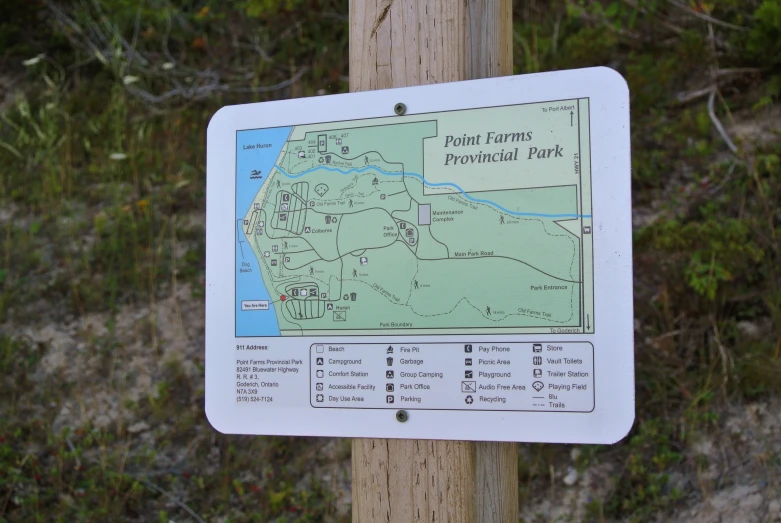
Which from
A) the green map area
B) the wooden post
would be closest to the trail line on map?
the green map area

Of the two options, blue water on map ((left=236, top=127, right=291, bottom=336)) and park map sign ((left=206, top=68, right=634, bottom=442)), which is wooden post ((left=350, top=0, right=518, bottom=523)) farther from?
blue water on map ((left=236, top=127, right=291, bottom=336))

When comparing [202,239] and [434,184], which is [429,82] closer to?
[434,184]

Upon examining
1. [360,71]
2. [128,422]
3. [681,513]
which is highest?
[360,71]

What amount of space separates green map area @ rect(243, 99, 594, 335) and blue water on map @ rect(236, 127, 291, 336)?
19 millimetres

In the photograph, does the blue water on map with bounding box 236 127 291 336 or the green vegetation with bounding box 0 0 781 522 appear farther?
the green vegetation with bounding box 0 0 781 522

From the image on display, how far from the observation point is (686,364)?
3.60 m

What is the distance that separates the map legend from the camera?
165 cm

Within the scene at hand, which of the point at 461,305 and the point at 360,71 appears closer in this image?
the point at 461,305

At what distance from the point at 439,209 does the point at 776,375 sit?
2.49 meters

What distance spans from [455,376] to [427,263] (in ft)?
0.91

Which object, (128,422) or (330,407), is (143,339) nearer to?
(128,422)

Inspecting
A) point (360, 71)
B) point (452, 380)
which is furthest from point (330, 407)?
point (360, 71)

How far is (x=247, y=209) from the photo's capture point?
1941 millimetres

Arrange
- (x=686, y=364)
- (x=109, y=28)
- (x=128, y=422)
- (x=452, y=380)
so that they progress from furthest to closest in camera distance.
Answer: (x=109, y=28)
(x=128, y=422)
(x=686, y=364)
(x=452, y=380)
